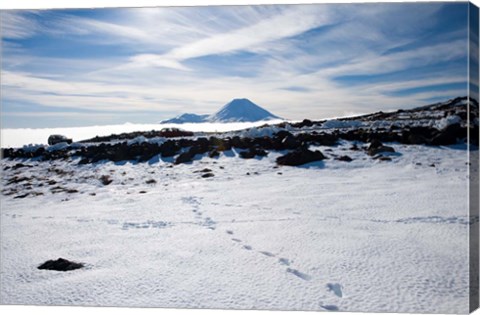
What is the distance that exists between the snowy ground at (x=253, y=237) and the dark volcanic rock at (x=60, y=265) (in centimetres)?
5

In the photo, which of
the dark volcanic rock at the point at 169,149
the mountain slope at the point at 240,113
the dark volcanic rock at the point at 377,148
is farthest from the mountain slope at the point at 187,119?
the dark volcanic rock at the point at 377,148

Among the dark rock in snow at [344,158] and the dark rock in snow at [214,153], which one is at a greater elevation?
the dark rock in snow at [214,153]

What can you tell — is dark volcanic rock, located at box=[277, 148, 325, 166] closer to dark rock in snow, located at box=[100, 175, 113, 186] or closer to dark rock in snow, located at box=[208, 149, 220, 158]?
dark rock in snow, located at box=[208, 149, 220, 158]

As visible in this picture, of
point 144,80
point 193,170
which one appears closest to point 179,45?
point 144,80

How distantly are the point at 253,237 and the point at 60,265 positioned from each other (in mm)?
1591

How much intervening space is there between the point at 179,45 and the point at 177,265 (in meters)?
1.89

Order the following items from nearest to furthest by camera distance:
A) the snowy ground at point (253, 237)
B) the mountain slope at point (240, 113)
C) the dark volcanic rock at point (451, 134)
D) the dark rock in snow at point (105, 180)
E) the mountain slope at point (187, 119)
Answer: the snowy ground at point (253, 237), the dark volcanic rock at point (451, 134), the mountain slope at point (240, 113), the mountain slope at point (187, 119), the dark rock in snow at point (105, 180)

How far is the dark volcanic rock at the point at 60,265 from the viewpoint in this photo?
319 cm

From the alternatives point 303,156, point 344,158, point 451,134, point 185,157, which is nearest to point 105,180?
point 185,157

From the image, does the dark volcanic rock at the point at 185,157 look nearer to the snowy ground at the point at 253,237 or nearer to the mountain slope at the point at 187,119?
the snowy ground at the point at 253,237

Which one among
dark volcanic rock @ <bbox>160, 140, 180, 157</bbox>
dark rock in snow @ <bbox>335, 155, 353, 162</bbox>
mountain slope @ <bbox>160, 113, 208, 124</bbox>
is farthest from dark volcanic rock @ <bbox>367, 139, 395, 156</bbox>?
dark volcanic rock @ <bbox>160, 140, 180, 157</bbox>

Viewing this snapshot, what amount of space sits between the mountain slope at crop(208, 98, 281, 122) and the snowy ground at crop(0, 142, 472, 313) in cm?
73

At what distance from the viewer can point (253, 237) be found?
3238mm

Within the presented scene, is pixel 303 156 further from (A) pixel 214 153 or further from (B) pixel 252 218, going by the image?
(B) pixel 252 218
